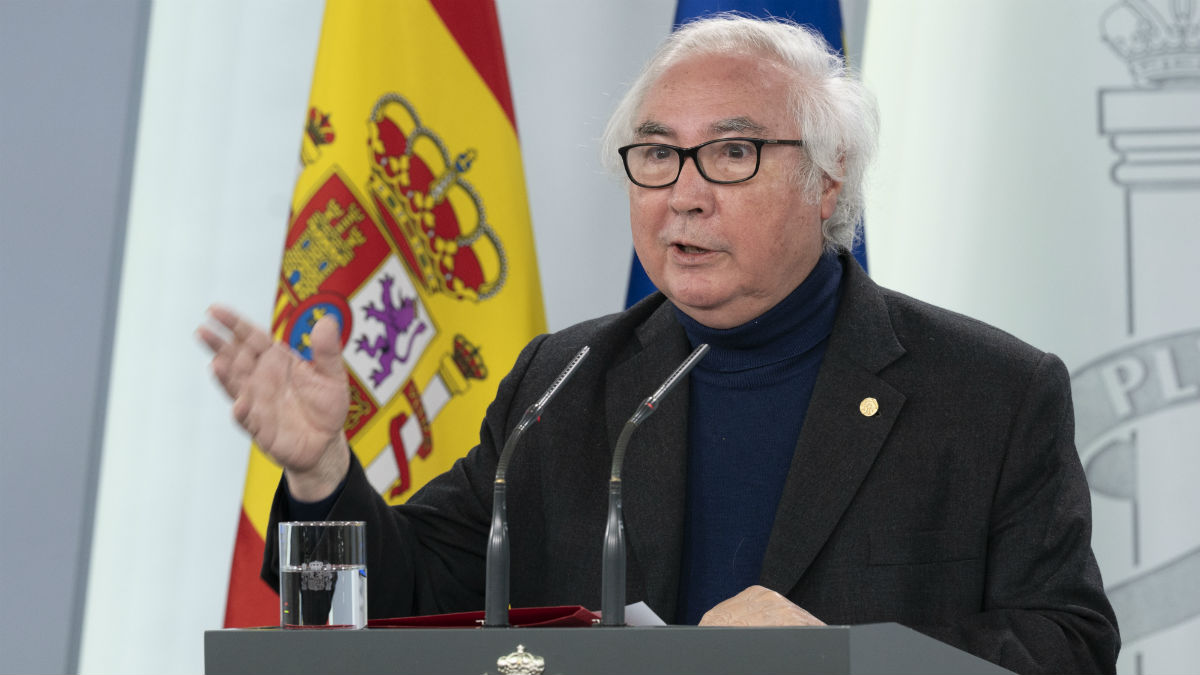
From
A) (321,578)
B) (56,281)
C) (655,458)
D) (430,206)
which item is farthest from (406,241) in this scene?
(321,578)

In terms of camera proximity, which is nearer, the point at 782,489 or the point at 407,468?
the point at 782,489

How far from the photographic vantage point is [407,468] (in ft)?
9.14

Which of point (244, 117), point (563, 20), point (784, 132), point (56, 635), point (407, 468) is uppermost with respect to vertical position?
point (563, 20)

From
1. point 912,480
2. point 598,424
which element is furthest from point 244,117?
point 912,480

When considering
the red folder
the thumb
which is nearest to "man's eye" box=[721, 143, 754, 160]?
the thumb

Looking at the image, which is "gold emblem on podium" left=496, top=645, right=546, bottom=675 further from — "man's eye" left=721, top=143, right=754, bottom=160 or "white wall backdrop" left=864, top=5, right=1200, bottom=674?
"white wall backdrop" left=864, top=5, right=1200, bottom=674

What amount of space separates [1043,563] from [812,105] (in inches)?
31.0

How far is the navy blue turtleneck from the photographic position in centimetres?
197

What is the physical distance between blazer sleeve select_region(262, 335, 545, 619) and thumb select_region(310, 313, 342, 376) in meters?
0.22

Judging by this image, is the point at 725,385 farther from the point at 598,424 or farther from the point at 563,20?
the point at 563,20

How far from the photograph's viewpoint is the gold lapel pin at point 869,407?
197 centimetres

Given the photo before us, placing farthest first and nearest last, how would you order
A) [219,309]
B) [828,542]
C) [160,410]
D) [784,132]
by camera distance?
1. [160,410]
2. [784,132]
3. [828,542]
4. [219,309]

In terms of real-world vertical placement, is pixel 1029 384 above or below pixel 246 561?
above

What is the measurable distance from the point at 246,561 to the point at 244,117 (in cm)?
125
